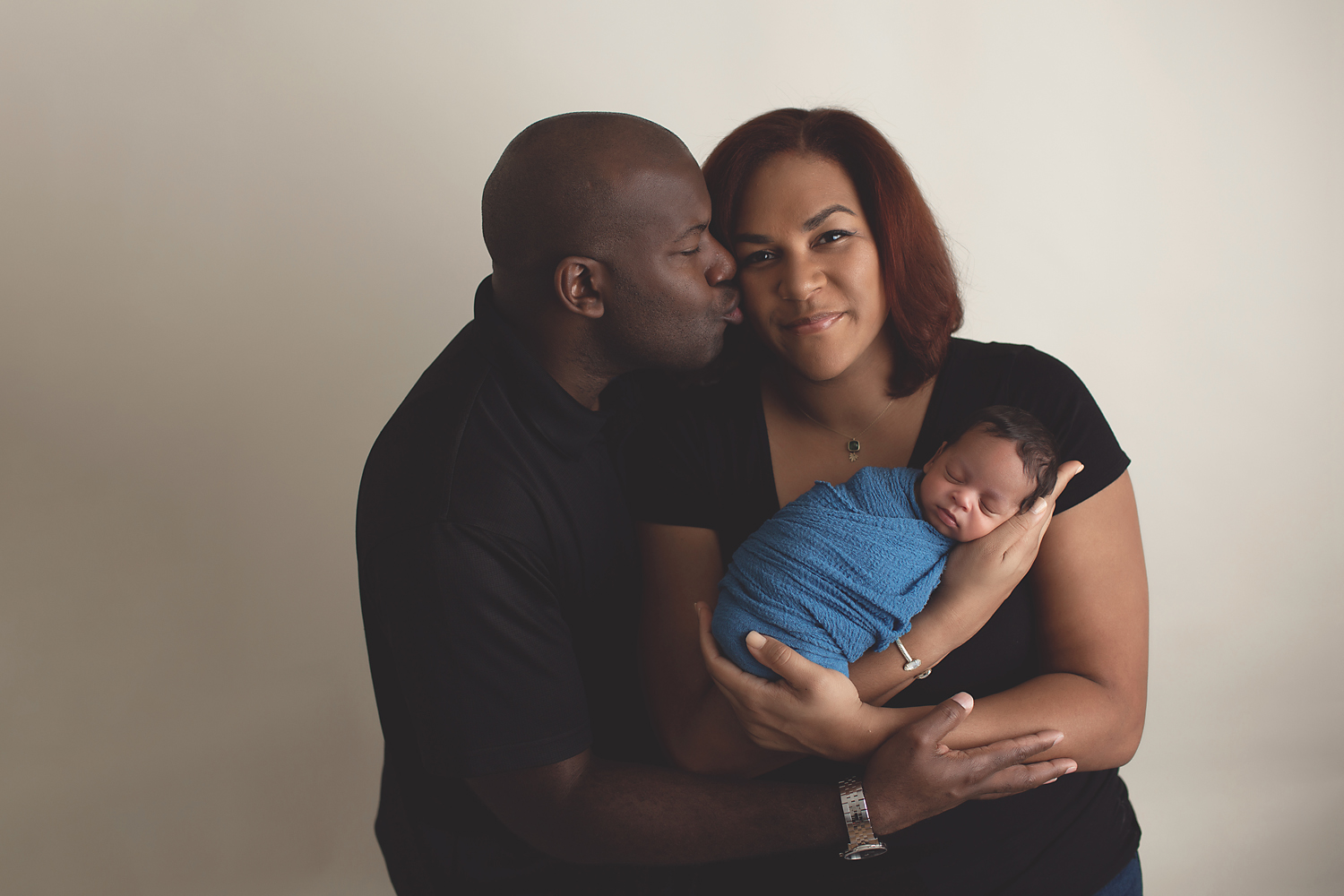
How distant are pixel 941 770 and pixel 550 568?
2.45 feet

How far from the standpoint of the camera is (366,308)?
2.21 metres

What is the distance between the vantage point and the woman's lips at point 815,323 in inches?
61.5

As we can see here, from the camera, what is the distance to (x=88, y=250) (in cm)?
204

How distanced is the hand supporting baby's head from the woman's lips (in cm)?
32

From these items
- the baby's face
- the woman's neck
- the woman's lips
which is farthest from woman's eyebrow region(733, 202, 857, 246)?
the baby's face

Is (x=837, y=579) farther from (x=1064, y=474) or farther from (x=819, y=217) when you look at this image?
(x=819, y=217)

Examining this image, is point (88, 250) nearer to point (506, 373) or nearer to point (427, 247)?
point (427, 247)

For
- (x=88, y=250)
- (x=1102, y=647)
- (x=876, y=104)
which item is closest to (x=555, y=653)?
(x=1102, y=647)

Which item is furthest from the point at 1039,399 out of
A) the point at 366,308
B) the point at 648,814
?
the point at 366,308

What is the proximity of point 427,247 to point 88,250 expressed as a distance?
80cm

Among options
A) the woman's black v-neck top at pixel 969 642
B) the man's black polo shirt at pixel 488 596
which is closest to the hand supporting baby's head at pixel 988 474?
the woman's black v-neck top at pixel 969 642

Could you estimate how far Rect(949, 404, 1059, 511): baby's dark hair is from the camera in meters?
1.39

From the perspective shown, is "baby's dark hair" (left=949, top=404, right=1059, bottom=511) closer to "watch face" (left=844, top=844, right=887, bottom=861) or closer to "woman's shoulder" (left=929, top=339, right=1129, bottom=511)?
"woman's shoulder" (left=929, top=339, right=1129, bottom=511)

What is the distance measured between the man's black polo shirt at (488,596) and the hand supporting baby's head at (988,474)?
24.4 inches
